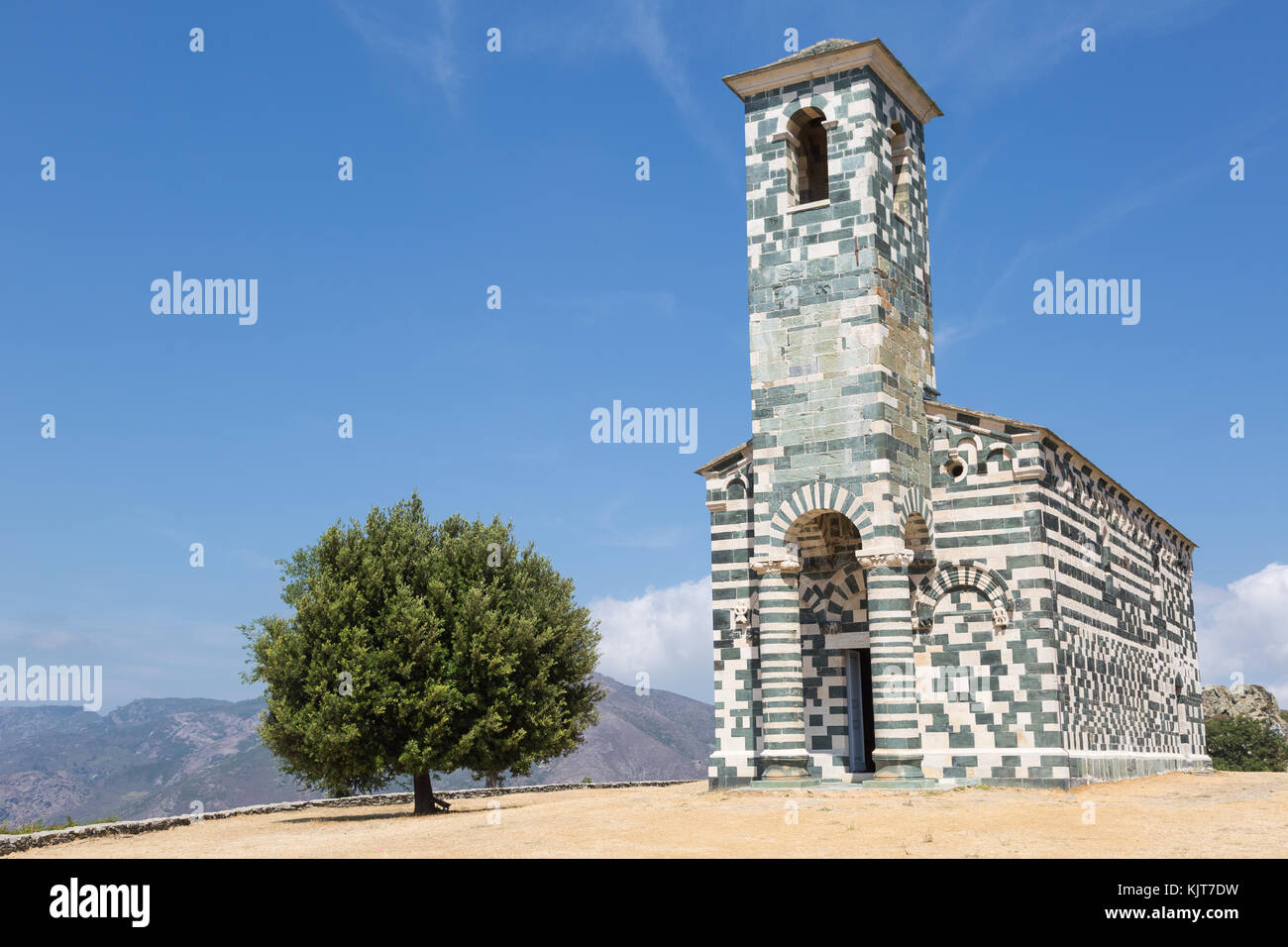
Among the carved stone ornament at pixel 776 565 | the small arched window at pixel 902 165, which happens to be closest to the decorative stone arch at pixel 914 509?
the carved stone ornament at pixel 776 565

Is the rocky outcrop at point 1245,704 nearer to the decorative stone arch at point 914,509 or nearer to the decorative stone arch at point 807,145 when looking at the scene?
the decorative stone arch at point 914,509

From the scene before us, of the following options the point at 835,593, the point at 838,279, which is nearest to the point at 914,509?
the point at 835,593

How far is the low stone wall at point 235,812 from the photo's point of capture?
22.4 m

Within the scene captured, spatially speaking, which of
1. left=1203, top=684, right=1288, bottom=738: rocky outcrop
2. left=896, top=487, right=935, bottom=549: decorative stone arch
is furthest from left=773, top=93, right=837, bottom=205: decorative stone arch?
left=1203, top=684, right=1288, bottom=738: rocky outcrop

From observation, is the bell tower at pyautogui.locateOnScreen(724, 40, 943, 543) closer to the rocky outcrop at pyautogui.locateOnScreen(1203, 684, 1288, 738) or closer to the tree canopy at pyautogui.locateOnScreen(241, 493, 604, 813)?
the tree canopy at pyautogui.locateOnScreen(241, 493, 604, 813)

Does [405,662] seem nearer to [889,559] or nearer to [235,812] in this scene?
[235,812]

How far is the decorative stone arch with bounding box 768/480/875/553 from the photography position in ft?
89.2

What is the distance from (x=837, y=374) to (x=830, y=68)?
8272 mm

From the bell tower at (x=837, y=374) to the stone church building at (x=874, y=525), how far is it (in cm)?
5

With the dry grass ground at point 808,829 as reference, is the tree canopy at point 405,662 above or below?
above

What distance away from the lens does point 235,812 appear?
32.5m

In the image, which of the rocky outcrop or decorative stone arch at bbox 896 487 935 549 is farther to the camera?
the rocky outcrop

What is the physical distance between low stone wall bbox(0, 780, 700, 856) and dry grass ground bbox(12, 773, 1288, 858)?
0.37 meters

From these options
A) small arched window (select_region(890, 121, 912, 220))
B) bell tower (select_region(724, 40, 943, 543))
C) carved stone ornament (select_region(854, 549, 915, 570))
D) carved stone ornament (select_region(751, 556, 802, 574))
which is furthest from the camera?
small arched window (select_region(890, 121, 912, 220))
